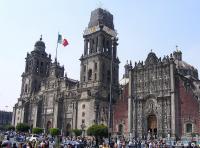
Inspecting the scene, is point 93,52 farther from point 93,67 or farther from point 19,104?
point 19,104

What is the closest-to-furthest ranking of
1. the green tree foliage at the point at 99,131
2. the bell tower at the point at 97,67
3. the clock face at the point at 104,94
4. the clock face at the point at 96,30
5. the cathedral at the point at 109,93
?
the green tree foliage at the point at 99,131 < the cathedral at the point at 109,93 < the bell tower at the point at 97,67 < the clock face at the point at 104,94 < the clock face at the point at 96,30

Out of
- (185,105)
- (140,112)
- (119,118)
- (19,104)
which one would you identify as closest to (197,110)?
(185,105)

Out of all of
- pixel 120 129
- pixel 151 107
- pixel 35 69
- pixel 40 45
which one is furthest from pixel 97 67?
pixel 40 45

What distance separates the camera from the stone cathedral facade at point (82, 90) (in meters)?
71.2

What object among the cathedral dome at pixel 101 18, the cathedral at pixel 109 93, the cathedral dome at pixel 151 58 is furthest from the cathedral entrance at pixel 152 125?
the cathedral dome at pixel 101 18

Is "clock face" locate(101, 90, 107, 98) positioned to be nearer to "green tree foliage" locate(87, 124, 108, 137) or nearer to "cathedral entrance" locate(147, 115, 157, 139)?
"cathedral entrance" locate(147, 115, 157, 139)

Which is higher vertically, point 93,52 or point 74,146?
point 93,52

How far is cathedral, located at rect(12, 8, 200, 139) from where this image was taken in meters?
53.6

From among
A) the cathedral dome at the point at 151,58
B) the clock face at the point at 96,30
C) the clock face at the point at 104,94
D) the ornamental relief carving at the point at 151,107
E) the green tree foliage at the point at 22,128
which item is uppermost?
the clock face at the point at 96,30

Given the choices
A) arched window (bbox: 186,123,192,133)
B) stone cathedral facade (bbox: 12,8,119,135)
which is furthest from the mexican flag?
arched window (bbox: 186,123,192,133)

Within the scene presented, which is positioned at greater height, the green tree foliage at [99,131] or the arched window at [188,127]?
the arched window at [188,127]

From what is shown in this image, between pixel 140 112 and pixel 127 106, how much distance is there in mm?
3011

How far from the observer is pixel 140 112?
57844 millimetres

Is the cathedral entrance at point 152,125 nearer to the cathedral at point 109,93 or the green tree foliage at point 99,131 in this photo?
the cathedral at point 109,93
